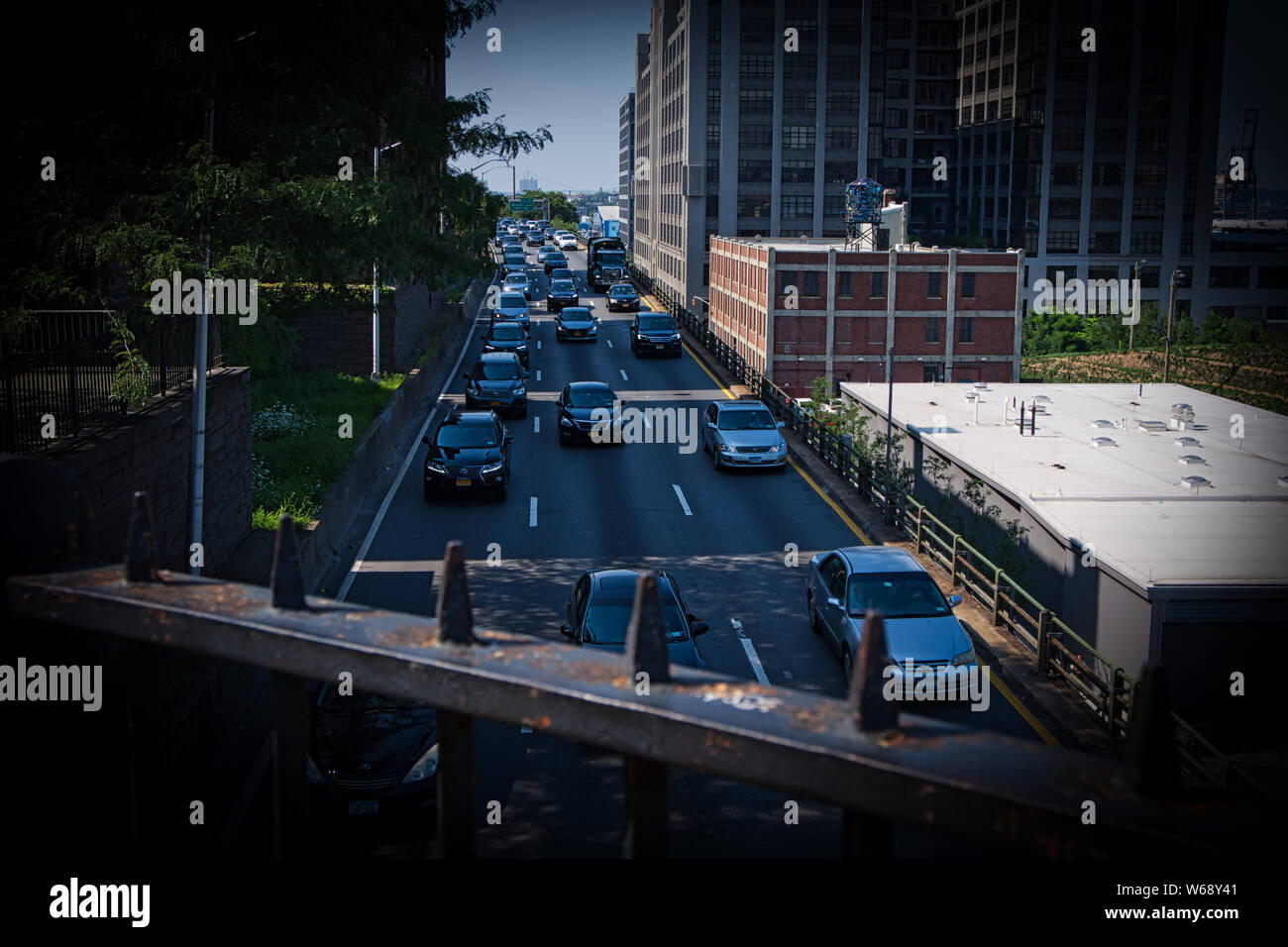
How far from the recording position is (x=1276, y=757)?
52.7 feet

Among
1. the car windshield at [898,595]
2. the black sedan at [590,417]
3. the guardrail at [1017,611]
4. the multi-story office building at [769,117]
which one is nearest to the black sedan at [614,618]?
the car windshield at [898,595]

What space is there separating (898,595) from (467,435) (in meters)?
15.1

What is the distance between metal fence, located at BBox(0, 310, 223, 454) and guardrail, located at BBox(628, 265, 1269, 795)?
465 inches

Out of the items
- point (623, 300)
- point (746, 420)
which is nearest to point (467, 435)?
point (746, 420)

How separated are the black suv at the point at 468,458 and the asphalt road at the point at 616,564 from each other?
602mm

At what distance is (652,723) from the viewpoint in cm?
226

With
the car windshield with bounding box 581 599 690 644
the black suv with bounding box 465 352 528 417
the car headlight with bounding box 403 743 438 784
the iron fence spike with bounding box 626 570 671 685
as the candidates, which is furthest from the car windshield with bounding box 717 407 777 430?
the iron fence spike with bounding box 626 570 671 685

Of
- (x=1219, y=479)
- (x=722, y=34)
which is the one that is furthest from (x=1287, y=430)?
(x=722, y=34)

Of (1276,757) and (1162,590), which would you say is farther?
(1162,590)

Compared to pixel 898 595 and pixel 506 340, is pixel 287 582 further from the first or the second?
pixel 506 340

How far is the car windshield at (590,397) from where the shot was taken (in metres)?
37.5

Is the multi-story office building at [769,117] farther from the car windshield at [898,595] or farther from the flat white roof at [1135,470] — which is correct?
the car windshield at [898,595]
